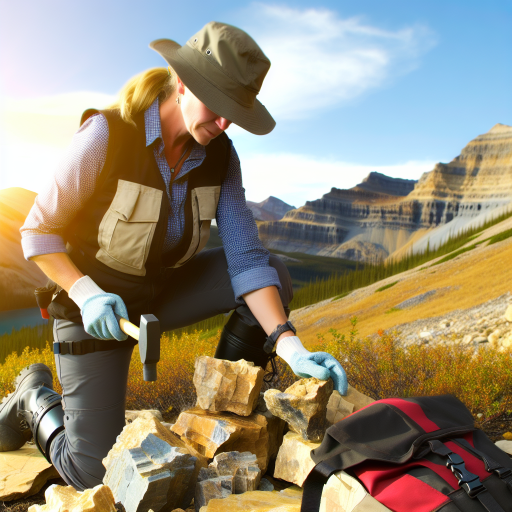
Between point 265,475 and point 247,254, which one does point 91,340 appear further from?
point 265,475

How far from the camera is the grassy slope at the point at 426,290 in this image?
4676 mm

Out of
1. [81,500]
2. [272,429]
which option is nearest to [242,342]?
[272,429]

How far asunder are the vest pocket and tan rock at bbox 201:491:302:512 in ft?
3.51

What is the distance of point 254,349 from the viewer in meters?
2.29

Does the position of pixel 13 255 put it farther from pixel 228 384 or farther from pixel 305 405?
pixel 305 405

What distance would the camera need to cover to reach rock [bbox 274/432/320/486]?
1.84 meters

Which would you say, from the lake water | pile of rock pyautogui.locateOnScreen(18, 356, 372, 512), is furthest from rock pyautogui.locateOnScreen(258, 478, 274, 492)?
the lake water

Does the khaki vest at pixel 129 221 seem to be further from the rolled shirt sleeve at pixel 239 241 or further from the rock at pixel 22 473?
the rock at pixel 22 473

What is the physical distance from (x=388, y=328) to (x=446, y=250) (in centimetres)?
209

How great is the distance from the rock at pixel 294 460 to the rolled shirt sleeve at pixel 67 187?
4.30ft

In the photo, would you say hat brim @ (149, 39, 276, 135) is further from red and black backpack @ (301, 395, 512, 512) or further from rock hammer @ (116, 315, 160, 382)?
red and black backpack @ (301, 395, 512, 512)

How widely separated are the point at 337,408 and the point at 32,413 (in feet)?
5.36

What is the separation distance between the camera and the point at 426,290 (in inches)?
204

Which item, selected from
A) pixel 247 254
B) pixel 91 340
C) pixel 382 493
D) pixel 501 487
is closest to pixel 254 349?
pixel 247 254
